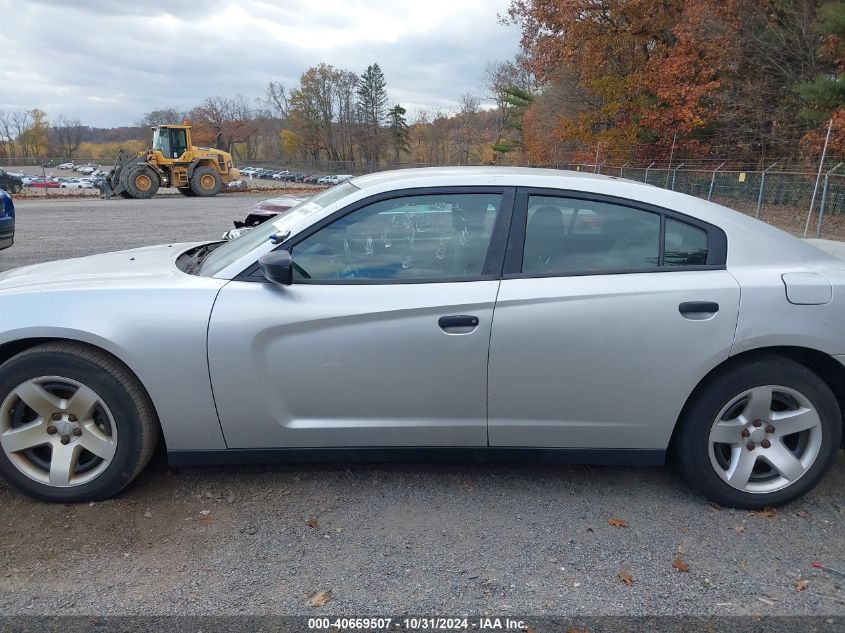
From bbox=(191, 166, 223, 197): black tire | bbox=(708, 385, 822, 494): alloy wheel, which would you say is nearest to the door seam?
bbox=(708, 385, 822, 494): alloy wheel

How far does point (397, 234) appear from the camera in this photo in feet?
9.70

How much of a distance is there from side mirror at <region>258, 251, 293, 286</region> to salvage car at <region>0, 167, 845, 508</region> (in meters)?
0.01

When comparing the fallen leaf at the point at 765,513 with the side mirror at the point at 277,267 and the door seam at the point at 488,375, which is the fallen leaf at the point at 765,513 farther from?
the side mirror at the point at 277,267

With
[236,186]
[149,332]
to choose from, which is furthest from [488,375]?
[236,186]

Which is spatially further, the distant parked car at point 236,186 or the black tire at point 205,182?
the distant parked car at point 236,186

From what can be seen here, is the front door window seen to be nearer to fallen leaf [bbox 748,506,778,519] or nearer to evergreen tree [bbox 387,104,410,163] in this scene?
fallen leaf [bbox 748,506,778,519]

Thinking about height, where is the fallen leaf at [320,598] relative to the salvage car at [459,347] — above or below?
below

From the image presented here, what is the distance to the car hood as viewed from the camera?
293 centimetres

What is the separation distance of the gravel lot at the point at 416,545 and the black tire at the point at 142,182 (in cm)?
2673

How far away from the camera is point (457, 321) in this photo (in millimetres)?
2723

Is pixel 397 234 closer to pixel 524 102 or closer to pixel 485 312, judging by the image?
pixel 485 312

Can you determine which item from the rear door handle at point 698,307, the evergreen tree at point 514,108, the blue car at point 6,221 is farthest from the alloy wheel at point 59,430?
the evergreen tree at point 514,108

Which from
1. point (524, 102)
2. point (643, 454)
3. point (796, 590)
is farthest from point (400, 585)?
point (524, 102)

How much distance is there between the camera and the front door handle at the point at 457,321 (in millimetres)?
2721
